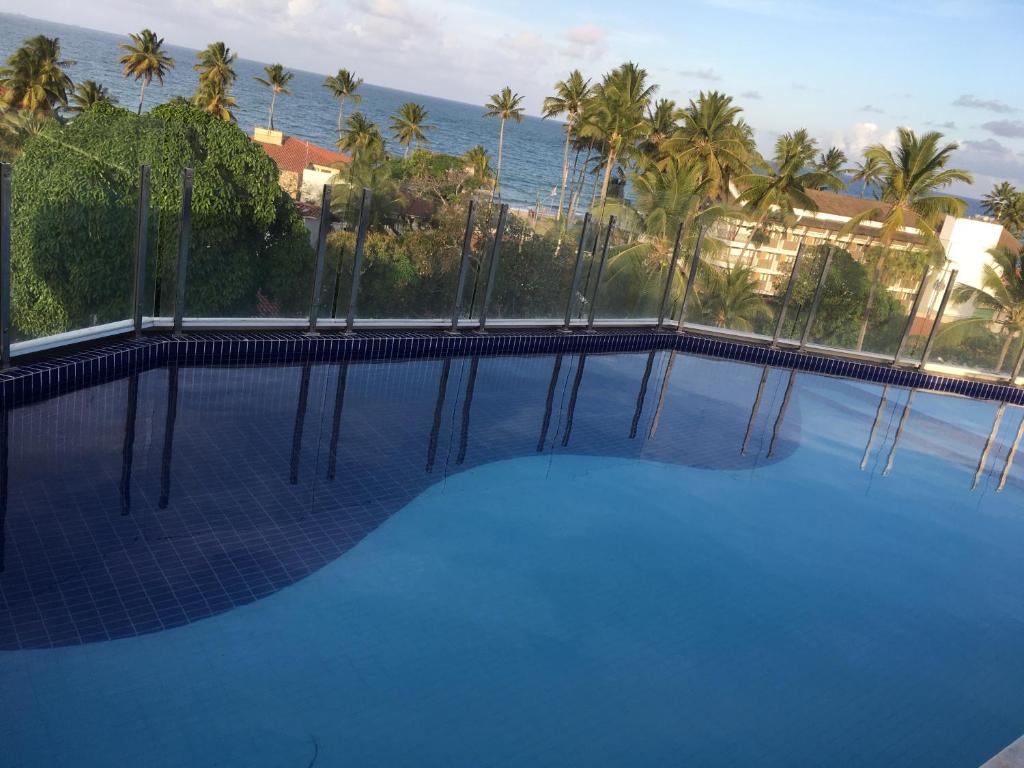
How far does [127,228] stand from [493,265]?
4.06 meters

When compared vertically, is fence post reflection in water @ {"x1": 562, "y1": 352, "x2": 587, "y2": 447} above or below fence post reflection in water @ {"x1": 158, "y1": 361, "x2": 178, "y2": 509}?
above

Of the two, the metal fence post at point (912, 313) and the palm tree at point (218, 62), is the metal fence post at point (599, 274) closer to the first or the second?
the metal fence post at point (912, 313)

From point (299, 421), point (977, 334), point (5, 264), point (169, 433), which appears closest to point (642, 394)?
point (299, 421)

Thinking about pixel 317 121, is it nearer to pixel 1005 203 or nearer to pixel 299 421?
pixel 1005 203

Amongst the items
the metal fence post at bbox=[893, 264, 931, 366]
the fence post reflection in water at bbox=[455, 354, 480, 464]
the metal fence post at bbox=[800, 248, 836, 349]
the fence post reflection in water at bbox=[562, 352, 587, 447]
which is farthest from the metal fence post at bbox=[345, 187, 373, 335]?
the metal fence post at bbox=[893, 264, 931, 366]

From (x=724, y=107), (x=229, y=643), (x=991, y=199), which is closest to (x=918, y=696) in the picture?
(x=229, y=643)

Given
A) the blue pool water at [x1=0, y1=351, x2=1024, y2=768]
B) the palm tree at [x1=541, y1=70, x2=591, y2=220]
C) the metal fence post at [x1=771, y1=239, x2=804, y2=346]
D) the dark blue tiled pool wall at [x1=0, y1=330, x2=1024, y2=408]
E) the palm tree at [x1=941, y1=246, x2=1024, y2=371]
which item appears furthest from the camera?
the palm tree at [x1=541, y1=70, x2=591, y2=220]

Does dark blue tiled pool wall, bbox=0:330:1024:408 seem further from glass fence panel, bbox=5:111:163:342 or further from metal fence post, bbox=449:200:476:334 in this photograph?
glass fence panel, bbox=5:111:163:342

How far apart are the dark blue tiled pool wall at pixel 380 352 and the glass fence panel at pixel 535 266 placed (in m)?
0.35

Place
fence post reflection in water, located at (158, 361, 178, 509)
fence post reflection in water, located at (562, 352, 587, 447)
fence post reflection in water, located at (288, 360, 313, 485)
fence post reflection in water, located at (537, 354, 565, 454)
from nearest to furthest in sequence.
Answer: fence post reflection in water, located at (158, 361, 178, 509)
fence post reflection in water, located at (288, 360, 313, 485)
fence post reflection in water, located at (537, 354, 565, 454)
fence post reflection in water, located at (562, 352, 587, 447)

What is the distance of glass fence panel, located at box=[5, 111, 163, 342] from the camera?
21.9ft

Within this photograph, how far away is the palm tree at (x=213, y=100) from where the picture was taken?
45.8m

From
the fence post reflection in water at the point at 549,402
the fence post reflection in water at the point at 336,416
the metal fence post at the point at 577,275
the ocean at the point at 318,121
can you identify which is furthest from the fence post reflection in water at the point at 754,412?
the ocean at the point at 318,121

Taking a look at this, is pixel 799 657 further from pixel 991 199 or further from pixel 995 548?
pixel 991 199
